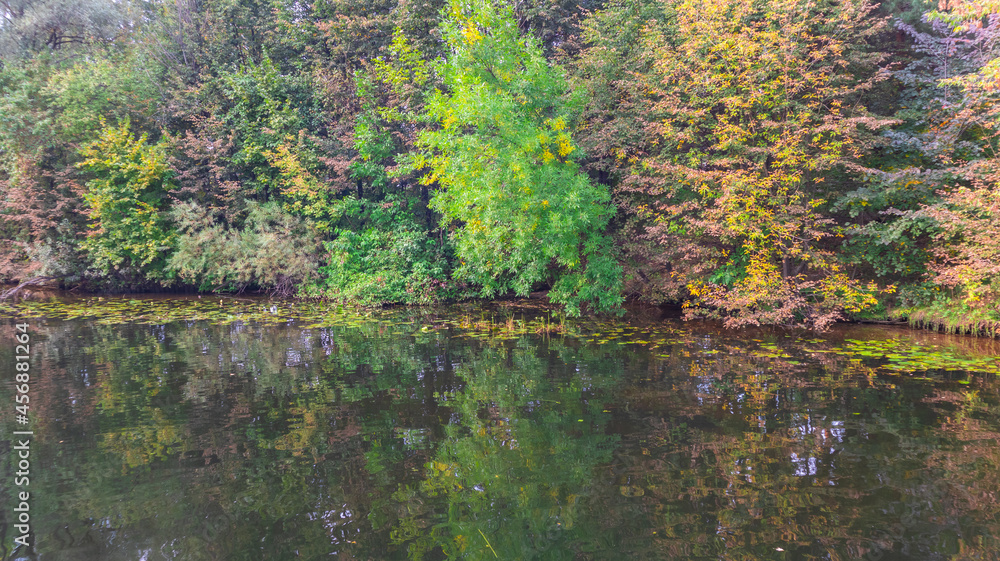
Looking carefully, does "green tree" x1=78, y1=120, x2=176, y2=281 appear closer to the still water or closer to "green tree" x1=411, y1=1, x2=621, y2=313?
the still water

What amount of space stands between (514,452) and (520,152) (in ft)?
31.4

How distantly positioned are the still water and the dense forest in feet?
9.86

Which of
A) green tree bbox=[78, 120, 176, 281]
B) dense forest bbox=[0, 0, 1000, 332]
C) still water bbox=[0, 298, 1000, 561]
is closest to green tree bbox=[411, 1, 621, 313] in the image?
dense forest bbox=[0, 0, 1000, 332]

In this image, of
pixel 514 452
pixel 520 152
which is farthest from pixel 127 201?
pixel 514 452

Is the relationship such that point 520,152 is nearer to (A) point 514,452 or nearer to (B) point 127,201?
(A) point 514,452

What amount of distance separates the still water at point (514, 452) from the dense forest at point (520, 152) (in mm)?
3006

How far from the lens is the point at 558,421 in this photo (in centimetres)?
666

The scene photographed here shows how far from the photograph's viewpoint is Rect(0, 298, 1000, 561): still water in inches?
162

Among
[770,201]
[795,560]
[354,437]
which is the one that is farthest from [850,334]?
[354,437]

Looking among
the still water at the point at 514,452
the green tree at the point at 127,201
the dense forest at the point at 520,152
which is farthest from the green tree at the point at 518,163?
the green tree at the point at 127,201

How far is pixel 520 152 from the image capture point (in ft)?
44.8

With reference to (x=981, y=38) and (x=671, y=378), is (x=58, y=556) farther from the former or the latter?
(x=981, y=38)

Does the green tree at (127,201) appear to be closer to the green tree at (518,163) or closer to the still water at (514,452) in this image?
the still water at (514,452)

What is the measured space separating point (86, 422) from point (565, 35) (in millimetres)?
20122
